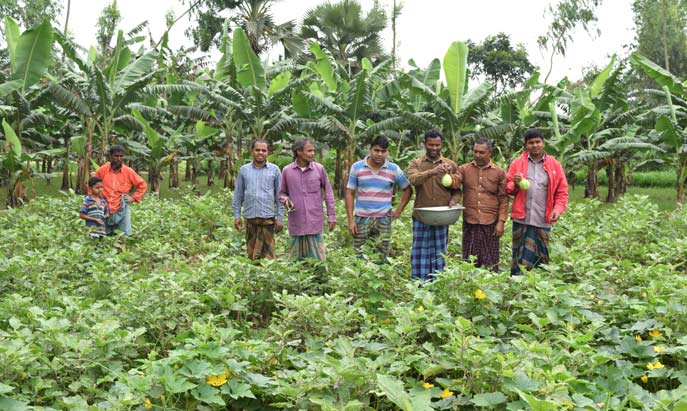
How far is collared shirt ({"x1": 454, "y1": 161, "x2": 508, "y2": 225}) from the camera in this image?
5.56 meters

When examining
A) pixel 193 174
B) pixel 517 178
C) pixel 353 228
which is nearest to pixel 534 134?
pixel 517 178

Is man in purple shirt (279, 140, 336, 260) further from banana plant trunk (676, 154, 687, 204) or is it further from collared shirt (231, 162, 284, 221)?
banana plant trunk (676, 154, 687, 204)

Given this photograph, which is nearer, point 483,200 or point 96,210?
point 483,200

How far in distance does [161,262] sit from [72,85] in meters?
7.23

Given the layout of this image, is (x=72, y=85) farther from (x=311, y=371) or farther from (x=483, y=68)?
(x=483, y=68)

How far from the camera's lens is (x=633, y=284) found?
5.15 metres

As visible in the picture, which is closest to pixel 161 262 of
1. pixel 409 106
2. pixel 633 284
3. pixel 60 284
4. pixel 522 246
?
pixel 60 284

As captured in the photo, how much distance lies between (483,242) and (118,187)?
4.21 m

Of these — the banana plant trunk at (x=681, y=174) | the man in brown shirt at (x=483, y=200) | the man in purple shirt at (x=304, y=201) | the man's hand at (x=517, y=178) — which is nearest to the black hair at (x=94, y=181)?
the man in purple shirt at (x=304, y=201)

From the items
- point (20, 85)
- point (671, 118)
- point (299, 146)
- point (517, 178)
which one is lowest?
point (517, 178)

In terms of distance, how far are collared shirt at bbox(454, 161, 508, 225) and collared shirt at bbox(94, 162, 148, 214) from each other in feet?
12.5

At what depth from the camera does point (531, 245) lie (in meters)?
5.63

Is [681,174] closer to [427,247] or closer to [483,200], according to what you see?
[483,200]

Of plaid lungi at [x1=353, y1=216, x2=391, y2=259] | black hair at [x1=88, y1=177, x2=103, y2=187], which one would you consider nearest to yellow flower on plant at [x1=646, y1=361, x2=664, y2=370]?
plaid lungi at [x1=353, y1=216, x2=391, y2=259]
